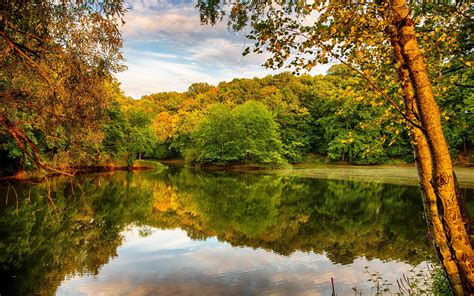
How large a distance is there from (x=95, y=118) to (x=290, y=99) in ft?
204

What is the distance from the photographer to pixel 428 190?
414 cm

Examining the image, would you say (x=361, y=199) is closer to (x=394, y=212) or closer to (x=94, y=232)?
(x=394, y=212)

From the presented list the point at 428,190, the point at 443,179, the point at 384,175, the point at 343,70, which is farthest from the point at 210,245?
the point at 384,175

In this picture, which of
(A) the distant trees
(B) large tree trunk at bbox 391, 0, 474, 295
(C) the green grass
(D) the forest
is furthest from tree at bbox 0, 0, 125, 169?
(A) the distant trees

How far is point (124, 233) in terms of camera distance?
49.6 feet

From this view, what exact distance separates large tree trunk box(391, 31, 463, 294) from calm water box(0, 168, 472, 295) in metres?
4.58

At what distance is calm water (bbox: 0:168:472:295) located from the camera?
368 inches

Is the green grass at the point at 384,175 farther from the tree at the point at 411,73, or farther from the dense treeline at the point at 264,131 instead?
the tree at the point at 411,73

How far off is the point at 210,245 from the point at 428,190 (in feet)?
33.7

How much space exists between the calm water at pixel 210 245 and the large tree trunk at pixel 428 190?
4.58 meters

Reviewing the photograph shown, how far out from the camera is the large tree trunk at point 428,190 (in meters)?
3.91

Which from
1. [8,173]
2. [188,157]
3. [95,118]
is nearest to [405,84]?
[95,118]

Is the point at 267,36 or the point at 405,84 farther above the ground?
the point at 267,36

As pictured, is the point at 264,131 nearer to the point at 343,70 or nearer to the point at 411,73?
the point at 343,70
